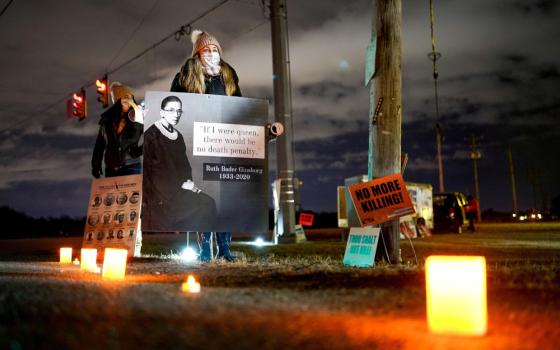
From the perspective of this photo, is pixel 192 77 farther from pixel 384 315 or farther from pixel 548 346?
pixel 548 346

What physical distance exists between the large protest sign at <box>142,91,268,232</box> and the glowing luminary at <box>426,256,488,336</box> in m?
5.00

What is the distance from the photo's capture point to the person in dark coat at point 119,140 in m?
9.63

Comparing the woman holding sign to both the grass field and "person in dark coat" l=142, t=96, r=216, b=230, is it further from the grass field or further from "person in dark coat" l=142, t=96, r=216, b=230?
the grass field

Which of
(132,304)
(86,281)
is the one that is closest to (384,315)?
(132,304)

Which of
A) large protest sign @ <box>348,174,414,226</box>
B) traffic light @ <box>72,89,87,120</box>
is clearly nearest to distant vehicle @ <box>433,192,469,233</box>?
traffic light @ <box>72,89,87,120</box>

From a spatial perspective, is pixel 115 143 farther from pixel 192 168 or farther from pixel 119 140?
pixel 192 168

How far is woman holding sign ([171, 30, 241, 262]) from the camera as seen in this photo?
28.5 ft

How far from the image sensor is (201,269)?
23.6 ft

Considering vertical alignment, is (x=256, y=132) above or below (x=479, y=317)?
above

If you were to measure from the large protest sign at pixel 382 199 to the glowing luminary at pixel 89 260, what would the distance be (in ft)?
11.7

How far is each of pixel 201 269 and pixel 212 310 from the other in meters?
3.10

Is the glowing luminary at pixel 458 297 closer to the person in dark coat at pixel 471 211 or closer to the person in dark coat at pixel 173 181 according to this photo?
the person in dark coat at pixel 173 181

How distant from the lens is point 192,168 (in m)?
8.37

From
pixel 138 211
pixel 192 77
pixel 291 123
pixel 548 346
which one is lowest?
pixel 548 346
